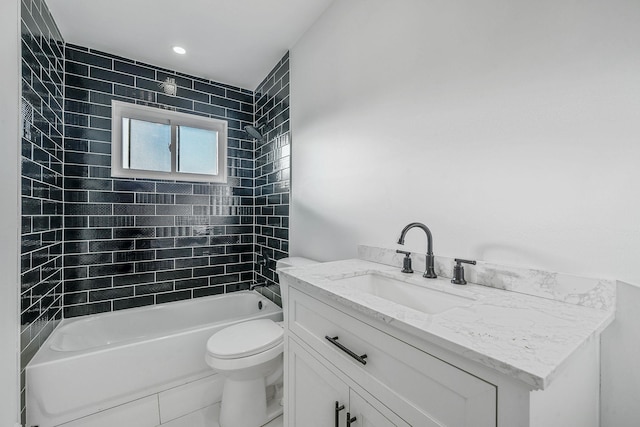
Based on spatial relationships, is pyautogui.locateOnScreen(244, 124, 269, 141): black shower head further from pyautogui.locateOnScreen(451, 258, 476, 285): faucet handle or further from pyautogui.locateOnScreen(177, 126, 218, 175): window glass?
pyautogui.locateOnScreen(451, 258, 476, 285): faucet handle

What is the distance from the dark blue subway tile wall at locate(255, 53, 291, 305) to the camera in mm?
2354

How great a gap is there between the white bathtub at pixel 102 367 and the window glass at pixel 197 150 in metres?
1.50

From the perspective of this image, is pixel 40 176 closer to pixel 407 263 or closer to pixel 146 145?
pixel 146 145

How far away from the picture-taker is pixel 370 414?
750 millimetres

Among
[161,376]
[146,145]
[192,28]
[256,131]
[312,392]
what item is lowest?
[161,376]

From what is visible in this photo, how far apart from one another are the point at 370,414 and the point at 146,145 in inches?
109

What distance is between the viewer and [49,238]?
1.78 meters

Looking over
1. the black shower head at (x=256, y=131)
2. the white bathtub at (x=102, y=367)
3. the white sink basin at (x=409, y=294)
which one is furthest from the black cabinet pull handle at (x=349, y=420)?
the black shower head at (x=256, y=131)

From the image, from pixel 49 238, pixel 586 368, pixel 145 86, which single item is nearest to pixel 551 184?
pixel 586 368

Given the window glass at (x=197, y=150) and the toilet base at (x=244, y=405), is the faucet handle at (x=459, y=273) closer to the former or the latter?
the toilet base at (x=244, y=405)

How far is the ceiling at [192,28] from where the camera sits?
1.78 metres

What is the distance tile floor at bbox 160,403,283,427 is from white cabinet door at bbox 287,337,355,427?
29.7 inches

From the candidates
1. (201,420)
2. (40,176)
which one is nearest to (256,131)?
(40,176)

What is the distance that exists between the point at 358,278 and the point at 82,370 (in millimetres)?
1690
